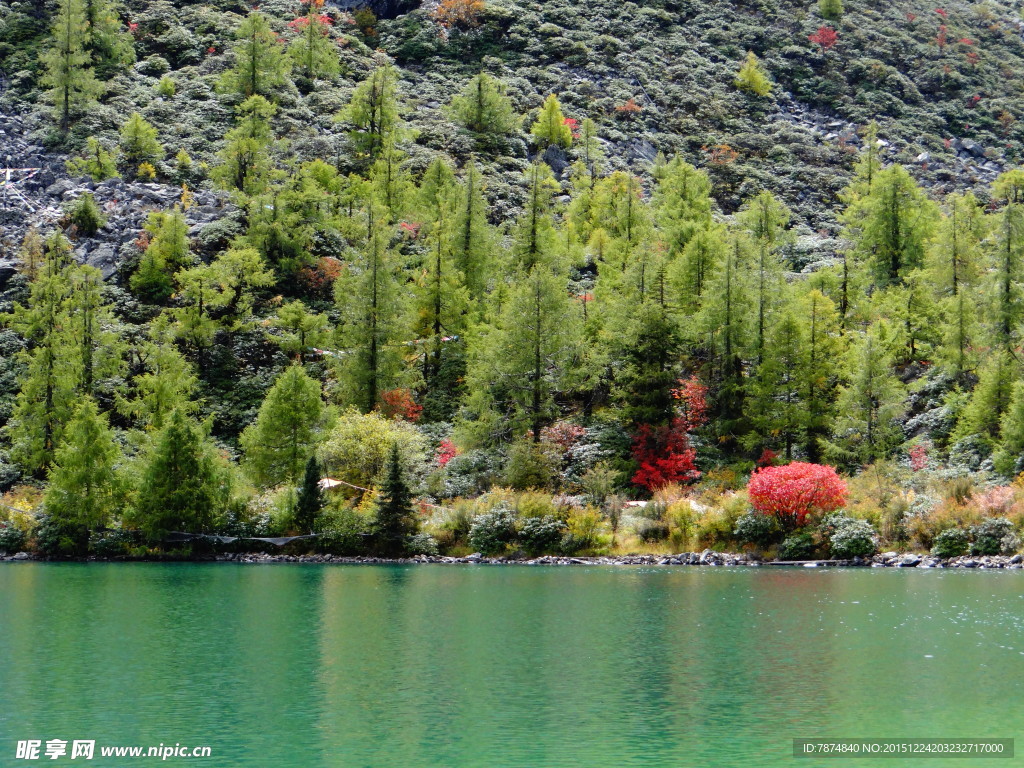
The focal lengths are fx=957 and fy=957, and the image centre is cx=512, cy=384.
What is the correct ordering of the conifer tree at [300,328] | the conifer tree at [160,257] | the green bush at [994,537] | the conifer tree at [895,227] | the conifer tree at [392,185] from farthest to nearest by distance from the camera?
1. the conifer tree at [392,185]
2. the conifer tree at [160,257]
3. the conifer tree at [895,227]
4. the conifer tree at [300,328]
5. the green bush at [994,537]

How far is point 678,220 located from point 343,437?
35.2m

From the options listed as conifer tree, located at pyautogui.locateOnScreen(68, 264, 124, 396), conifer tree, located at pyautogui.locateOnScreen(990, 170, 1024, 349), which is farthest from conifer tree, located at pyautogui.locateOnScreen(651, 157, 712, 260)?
conifer tree, located at pyautogui.locateOnScreen(68, 264, 124, 396)

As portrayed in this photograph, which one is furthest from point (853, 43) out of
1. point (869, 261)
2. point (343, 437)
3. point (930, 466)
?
point (343, 437)

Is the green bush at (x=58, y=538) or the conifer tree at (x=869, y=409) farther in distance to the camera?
the conifer tree at (x=869, y=409)

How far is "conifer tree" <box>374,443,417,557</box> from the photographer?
46.8m

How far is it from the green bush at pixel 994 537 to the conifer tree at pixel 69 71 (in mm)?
81468

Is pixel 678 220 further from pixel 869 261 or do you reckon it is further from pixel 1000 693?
pixel 1000 693

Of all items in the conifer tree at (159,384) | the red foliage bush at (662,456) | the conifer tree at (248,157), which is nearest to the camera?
the red foliage bush at (662,456)

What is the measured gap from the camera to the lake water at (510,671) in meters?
14.3

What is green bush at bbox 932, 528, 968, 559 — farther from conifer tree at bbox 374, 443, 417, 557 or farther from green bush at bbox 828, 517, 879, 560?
conifer tree at bbox 374, 443, 417, 557

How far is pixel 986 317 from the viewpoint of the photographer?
5572cm

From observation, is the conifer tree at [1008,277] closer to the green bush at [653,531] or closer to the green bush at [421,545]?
the green bush at [653,531]

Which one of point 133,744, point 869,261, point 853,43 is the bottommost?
point 133,744

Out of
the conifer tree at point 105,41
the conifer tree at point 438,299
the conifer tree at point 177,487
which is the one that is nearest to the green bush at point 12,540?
the conifer tree at point 177,487
